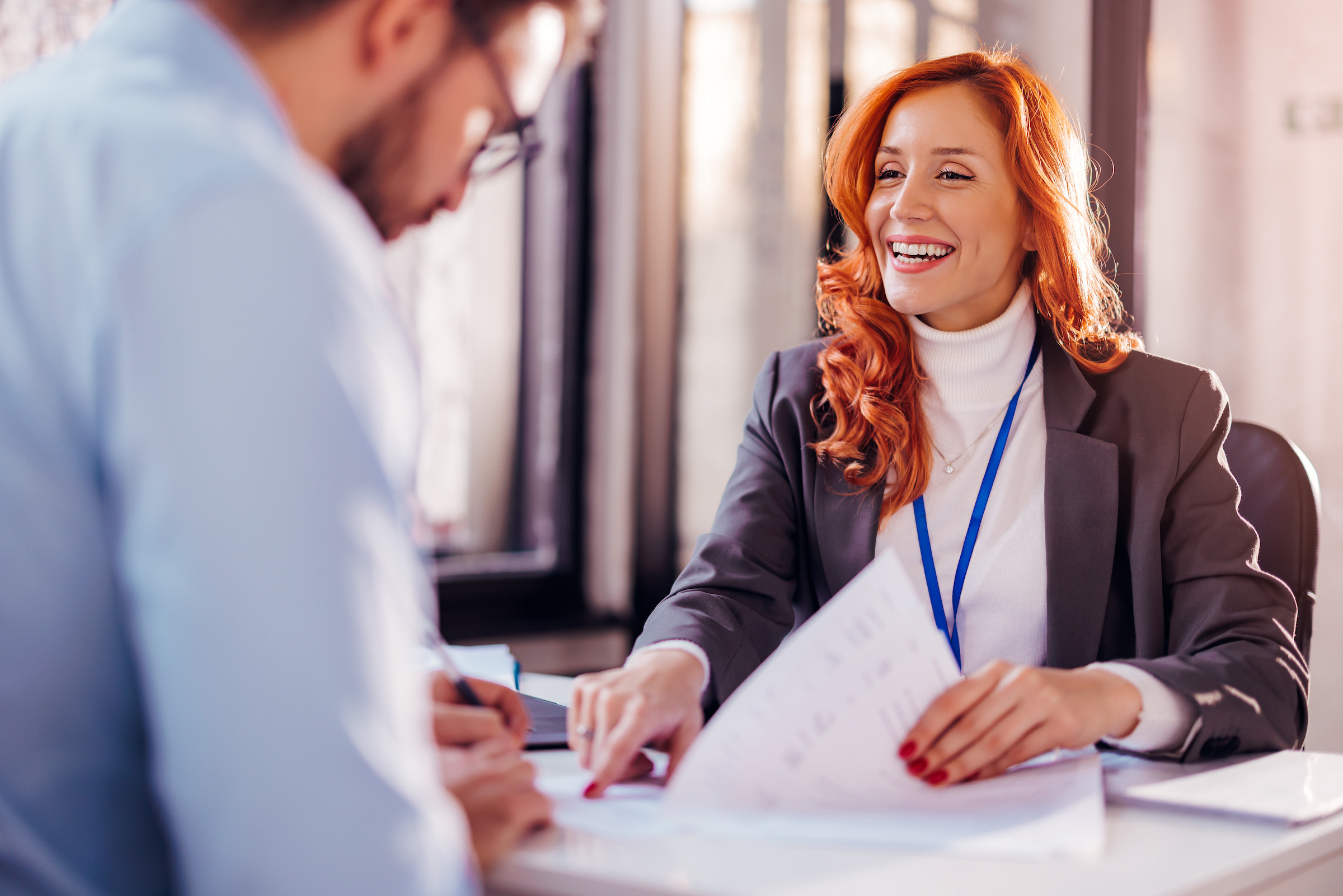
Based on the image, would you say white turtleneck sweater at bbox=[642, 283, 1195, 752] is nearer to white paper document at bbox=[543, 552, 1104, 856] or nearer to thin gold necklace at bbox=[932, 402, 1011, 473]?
thin gold necklace at bbox=[932, 402, 1011, 473]

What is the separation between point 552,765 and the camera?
99cm

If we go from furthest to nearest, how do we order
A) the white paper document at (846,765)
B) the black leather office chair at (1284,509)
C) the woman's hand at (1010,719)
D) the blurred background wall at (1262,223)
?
the blurred background wall at (1262,223), the black leather office chair at (1284,509), the woman's hand at (1010,719), the white paper document at (846,765)

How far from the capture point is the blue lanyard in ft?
4.72

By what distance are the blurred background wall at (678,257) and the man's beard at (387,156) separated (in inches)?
79.4

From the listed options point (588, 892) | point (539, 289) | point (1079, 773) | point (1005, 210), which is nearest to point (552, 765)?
point (588, 892)

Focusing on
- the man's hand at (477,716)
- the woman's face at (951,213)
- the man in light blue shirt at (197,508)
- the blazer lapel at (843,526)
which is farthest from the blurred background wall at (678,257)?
the man in light blue shirt at (197,508)

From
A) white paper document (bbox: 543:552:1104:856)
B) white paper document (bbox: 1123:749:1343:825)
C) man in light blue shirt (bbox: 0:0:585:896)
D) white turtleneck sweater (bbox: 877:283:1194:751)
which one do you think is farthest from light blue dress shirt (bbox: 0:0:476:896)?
white turtleneck sweater (bbox: 877:283:1194:751)

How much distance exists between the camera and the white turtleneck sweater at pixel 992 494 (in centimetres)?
143

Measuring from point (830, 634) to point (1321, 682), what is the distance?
2.08 metres

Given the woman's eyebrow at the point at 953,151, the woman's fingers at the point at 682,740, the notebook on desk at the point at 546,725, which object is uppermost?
the woman's eyebrow at the point at 953,151

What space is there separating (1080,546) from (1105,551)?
30 millimetres

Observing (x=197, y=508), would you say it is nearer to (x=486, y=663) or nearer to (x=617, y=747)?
(x=617, y=747)

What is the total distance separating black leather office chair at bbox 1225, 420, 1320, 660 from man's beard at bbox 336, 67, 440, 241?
1198mm

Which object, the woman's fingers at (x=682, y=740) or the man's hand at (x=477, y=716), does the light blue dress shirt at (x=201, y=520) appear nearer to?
the man's hand at (x=477, y=716)
